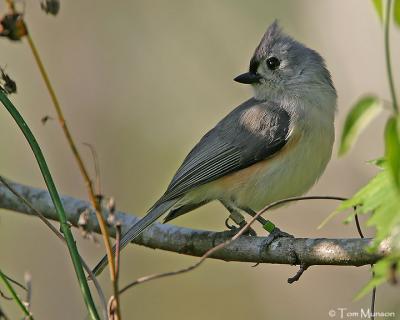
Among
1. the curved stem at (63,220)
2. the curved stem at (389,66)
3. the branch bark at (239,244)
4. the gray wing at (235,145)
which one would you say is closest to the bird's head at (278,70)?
the gray wing at (235,145)

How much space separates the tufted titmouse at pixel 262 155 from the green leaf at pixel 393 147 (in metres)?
2.75

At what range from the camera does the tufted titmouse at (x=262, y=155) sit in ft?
13.8

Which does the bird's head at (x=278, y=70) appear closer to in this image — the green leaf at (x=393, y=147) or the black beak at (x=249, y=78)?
the black beak at (x=249, y=78)

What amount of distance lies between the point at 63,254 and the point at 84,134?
1.37 m

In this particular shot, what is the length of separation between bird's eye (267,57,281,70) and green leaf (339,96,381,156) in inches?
141

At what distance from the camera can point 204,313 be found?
256 inches

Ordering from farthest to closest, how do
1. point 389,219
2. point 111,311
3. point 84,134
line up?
1. point 84,134
2. point 111,311
3. point 389,219

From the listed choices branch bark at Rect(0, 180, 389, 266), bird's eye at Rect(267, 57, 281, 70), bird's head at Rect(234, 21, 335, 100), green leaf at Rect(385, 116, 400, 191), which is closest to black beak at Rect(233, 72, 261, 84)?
bird's head at Rect(234, 21, 335, 100)

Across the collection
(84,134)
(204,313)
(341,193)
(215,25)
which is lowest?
(204,313)

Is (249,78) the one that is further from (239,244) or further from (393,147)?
(393,147)

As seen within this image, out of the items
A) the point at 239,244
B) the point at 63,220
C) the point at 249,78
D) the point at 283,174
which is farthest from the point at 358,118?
the point at 249,78

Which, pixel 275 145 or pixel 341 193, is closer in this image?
pixel 275 145

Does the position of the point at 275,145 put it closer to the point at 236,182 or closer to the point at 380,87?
the point at 236,182

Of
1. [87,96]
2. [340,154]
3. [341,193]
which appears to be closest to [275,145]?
[341,193]
